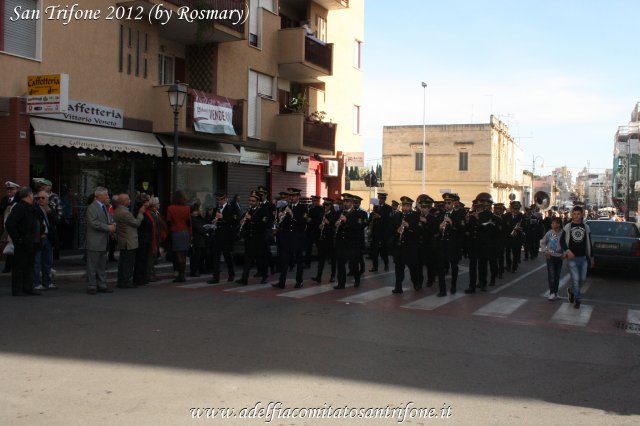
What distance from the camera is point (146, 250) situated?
12539 millimetres

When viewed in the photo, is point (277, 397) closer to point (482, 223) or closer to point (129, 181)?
point (482, 223)

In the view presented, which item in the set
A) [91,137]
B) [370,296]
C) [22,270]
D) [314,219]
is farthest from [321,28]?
[22,270]

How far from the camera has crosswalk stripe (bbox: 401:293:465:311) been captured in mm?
10711

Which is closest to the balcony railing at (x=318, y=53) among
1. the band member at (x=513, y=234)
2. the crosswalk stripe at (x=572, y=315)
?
the band member at (x=513, y=234)

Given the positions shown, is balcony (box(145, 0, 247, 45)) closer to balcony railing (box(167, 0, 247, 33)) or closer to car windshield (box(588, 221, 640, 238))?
balcony railing (box(167, 0, 247, 33))

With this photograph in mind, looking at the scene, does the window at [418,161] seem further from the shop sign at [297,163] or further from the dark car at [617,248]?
the dark car at [617,248]

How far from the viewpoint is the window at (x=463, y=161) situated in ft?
190

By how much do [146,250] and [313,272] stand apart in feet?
15.8

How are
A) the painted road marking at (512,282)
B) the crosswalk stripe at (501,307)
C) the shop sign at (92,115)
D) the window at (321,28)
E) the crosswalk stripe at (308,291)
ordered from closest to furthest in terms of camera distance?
1. the crosswalk stripe at (501,307)
2. the crosswalk stripe at (308,291)
3. the painted road marking at (512,282)
4. the shop sign at (92,115)
5. the window at (321,28)

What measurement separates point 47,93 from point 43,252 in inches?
201

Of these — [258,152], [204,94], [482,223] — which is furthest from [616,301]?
[258,152]

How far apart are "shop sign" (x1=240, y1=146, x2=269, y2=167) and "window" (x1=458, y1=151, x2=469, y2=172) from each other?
120 feet

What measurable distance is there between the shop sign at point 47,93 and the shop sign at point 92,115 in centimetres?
82

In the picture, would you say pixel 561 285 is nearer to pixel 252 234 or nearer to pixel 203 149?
pixel 252 234
